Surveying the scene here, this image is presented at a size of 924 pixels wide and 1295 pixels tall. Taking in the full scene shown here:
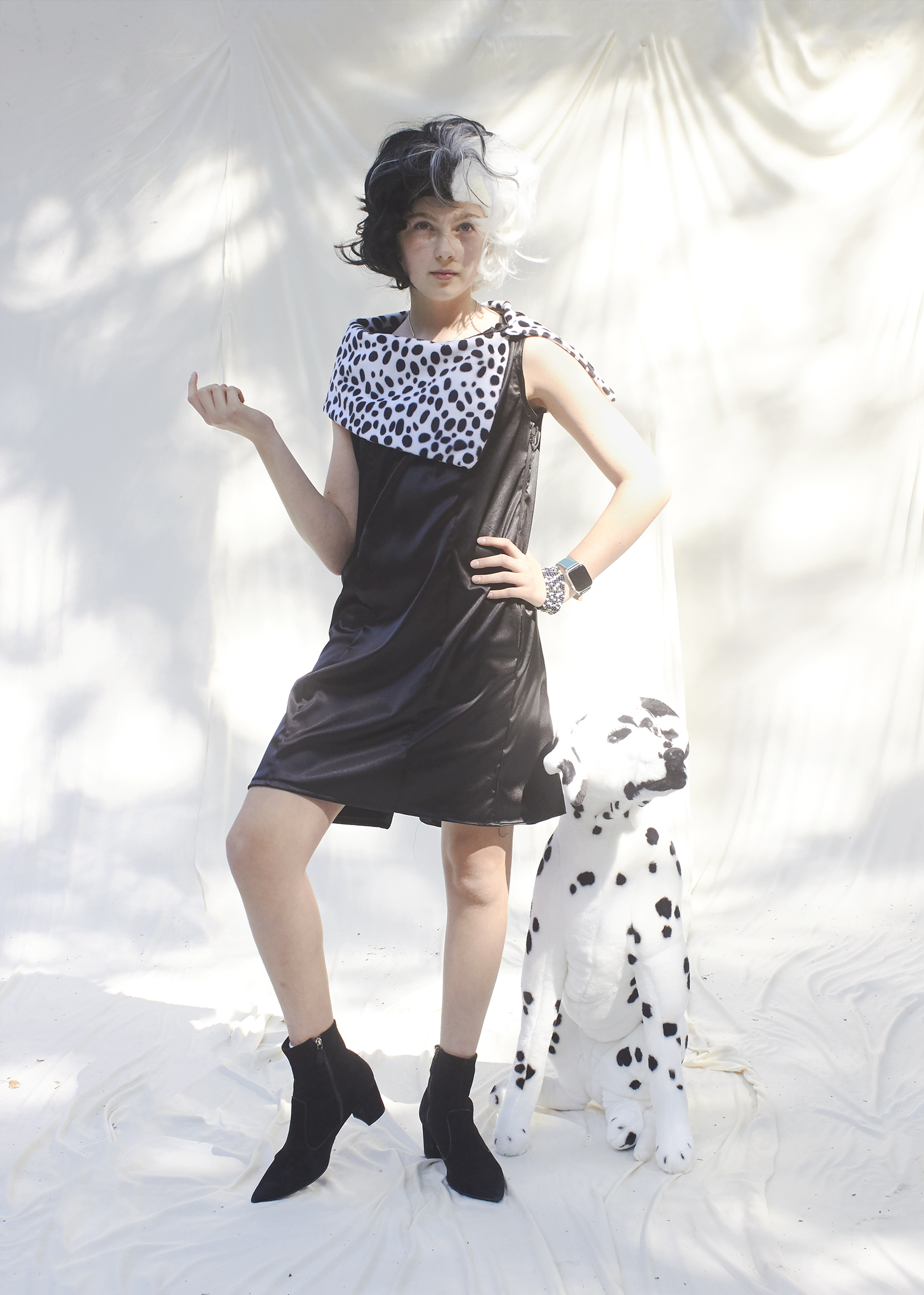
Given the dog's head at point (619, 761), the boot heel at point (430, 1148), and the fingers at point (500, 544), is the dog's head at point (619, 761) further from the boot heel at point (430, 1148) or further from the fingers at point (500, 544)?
the boot heel at point (430, 1148)

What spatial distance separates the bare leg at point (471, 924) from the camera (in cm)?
177

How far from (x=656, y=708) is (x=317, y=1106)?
81cm

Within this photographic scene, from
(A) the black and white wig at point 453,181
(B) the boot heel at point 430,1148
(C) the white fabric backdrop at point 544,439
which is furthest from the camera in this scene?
(C) the white fabric backdrop at point 544,439

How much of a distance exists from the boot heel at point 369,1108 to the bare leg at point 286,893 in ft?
0.44

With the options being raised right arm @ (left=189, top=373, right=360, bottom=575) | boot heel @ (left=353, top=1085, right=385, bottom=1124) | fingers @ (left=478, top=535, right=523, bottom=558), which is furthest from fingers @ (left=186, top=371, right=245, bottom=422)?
boot heel @ (left=353, top=1085, right=385, bottom=1124)

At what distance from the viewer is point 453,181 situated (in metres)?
1.61

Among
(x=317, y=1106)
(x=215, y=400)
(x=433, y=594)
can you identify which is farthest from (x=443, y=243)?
(x=317, y=1106)

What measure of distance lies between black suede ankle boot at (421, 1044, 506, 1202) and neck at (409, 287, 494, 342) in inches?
45.5

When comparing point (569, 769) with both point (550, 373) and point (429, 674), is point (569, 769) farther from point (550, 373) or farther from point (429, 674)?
point (550, 373)

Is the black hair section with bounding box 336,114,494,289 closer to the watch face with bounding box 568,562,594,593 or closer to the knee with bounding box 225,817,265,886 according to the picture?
the watch face with bounding box 568,562,594,593

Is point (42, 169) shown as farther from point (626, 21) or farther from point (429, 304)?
point (429, 304)

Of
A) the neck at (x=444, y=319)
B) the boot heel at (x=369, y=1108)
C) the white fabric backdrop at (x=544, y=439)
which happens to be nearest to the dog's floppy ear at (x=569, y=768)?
the boot heel at (x=369, y=1108)

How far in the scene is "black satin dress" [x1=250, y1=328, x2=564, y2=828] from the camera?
66.9 inches

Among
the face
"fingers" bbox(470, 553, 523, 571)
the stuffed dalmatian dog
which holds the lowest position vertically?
the stuffed dalmatian dog
